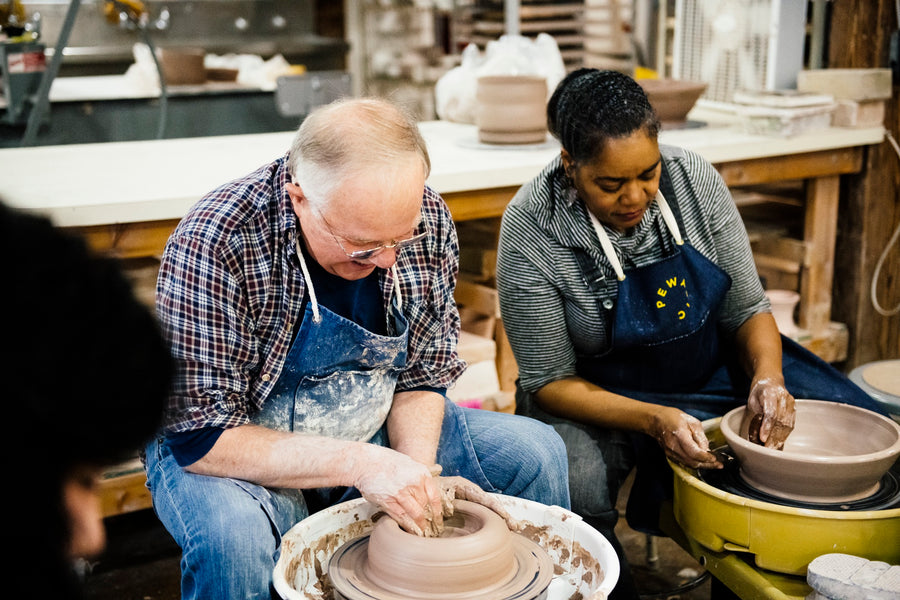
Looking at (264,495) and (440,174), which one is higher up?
(440,174)

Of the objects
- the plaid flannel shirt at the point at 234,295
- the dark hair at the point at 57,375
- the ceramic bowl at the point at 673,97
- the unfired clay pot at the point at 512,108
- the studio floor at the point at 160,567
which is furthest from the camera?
the ceramic bowl at the point at 673,97

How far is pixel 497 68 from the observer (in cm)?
355

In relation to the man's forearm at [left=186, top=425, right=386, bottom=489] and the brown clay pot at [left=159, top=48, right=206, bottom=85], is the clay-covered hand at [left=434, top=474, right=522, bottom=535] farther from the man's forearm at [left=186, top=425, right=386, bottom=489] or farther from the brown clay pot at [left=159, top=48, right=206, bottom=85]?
the brown clay pot at [left=159, top=48, right=206, bottom=85]

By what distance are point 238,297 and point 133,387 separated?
915 millimetres

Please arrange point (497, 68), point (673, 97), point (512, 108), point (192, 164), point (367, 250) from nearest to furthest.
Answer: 1. point (367, 250)
2. point (192, 164)
3. point (512, 108)
4. point (673, 97)
5. point (497, 68)

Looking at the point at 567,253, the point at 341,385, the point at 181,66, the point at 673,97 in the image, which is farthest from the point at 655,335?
the point at 181,66

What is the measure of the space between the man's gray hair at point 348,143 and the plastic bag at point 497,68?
1875 millimetres

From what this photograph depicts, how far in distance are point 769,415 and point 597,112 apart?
78 cm

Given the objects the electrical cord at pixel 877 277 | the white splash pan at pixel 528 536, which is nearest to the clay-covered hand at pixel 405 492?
the white splash pan at pixel 528 536

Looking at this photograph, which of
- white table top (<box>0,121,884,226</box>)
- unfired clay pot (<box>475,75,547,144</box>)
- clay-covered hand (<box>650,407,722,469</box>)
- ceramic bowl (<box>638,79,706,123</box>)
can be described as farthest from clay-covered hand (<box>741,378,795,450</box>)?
ceramic bowl (<box>638,79,706,123</box>)

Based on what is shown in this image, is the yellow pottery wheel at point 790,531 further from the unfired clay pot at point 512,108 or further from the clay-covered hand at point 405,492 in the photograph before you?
the unfired clay pot at point 512,108

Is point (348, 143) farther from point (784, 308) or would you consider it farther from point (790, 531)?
point (784, 308)

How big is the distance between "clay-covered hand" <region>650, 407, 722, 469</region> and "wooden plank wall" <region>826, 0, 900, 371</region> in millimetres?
1913

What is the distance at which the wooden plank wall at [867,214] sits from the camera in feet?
11.4
